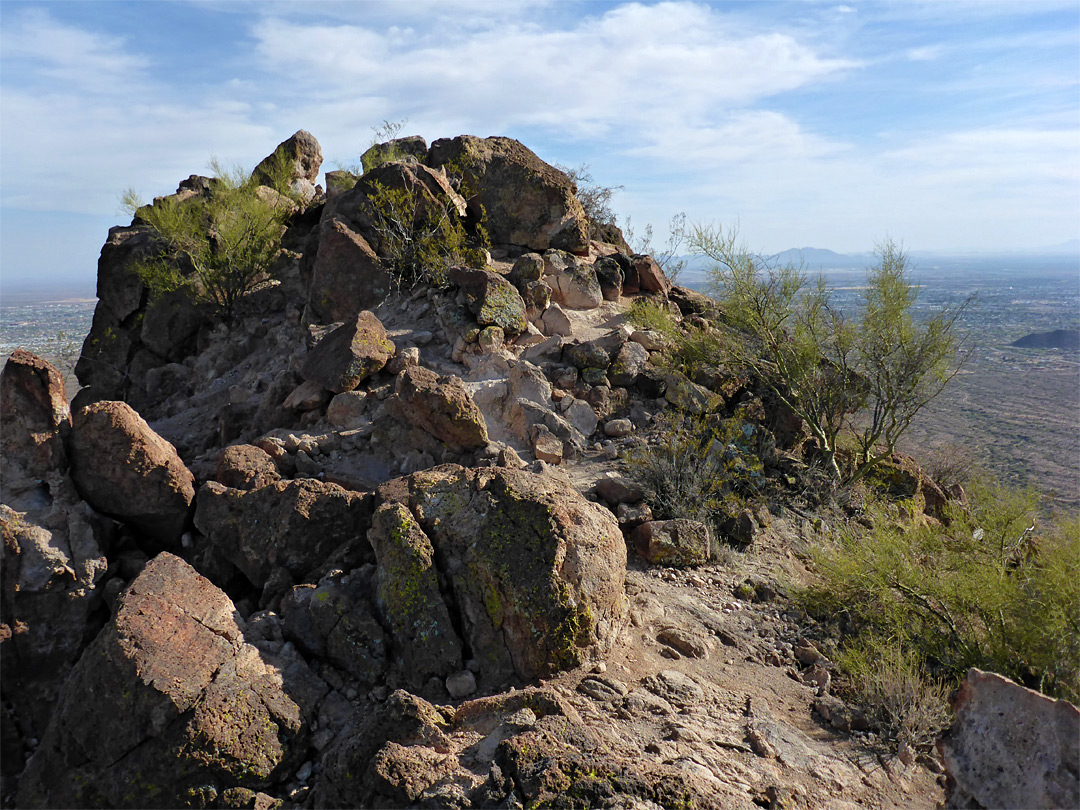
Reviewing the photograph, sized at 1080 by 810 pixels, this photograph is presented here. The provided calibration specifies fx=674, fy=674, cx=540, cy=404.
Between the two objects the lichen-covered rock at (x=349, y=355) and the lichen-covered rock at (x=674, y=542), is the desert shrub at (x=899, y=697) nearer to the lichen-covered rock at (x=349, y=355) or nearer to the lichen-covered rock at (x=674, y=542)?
the lichen-covered rock at (x=674, y=542)

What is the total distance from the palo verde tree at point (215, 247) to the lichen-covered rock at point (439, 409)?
6.33m

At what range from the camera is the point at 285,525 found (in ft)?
18.3

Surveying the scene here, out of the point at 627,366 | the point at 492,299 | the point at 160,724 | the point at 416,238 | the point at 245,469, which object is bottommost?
the point at 160,724

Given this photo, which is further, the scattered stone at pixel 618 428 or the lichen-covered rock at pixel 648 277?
the lichen-covered rock at pixel 648 277

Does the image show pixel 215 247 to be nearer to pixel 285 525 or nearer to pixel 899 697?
pixel 285 525

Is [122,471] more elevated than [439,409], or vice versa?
[439,409]

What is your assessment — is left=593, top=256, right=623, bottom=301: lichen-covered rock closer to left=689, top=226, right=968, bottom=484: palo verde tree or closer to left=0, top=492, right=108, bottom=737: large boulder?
left=689, top=226, right=968, bottom=484: palo verde tree

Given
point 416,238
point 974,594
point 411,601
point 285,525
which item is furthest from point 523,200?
point 974,594

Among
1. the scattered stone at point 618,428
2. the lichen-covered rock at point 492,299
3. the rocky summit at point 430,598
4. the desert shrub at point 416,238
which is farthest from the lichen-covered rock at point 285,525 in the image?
the desert shrub at point 416,238

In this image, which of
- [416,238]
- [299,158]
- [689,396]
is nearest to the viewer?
[689,396]

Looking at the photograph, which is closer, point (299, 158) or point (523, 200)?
point (523, 200)

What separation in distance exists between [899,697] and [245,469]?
5605 mm

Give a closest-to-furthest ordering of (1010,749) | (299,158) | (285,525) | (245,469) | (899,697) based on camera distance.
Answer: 1. (1010,749)
2. (899,697)
3. (285,525)
4. (245,469)
5. (299,158)

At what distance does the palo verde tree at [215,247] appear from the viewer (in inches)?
466
